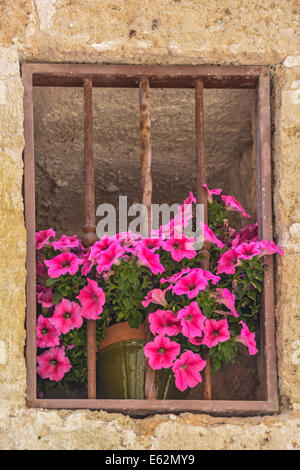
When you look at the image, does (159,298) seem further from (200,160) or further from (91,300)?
(200,160)

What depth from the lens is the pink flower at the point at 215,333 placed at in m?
2.88

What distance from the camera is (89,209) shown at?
2980mm

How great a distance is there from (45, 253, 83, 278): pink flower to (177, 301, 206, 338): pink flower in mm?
337

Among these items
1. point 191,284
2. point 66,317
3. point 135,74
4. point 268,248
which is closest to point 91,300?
point 66,317

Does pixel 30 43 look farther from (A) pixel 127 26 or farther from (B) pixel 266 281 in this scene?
(B) pixel 266 281

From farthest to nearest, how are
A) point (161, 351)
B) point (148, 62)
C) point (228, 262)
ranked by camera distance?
point (148, 62) < point (228, 262) < point (161, 351)

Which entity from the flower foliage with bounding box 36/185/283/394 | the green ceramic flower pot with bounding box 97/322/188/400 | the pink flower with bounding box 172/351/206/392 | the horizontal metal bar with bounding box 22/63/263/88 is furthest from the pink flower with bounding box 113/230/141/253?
the horizontal metal bar with bounding box 22/63/263/88

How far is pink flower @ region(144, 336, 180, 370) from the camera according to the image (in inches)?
112

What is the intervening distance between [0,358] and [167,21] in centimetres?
113

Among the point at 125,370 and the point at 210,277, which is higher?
the point at 210,277

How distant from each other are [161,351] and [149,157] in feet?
1.96

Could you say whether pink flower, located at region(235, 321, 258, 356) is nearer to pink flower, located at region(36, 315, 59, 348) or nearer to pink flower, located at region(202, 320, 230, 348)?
pink flower, located at region(202, 320, 230, 348)
